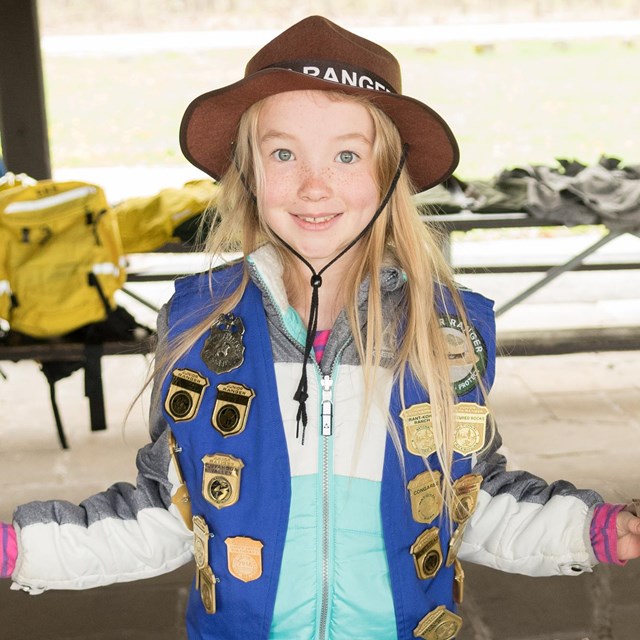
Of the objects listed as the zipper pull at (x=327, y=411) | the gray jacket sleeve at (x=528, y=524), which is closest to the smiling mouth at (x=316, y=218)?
the zipper pull at (x=327, y=411)

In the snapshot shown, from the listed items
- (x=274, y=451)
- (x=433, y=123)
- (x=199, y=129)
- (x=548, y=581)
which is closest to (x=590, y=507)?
(x=274, y=451)

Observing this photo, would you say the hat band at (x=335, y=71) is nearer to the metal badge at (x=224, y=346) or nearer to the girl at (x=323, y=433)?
the girl at (x=323, y=433)

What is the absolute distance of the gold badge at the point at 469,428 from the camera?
159 centimetres

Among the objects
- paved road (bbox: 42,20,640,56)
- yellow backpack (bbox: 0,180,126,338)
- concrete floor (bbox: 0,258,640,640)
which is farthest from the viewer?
paved road (bbox: 42,20,640,56)

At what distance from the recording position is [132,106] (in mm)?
11797

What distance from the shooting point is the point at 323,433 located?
1.52 metres

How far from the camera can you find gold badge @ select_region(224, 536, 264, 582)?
1.51 metres

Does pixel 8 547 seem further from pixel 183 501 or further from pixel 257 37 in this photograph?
pixel 257 37

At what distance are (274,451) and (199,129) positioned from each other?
60cm

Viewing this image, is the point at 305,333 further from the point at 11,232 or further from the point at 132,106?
the point at 132,106

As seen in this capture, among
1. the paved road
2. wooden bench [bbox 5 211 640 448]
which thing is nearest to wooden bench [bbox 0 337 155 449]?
wooden bench [bbox 5 211 640 448]

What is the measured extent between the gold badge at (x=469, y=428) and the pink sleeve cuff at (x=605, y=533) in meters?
0.22

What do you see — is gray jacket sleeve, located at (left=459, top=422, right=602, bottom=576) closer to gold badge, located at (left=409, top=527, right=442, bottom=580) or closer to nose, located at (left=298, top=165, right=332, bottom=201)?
gold badge, located at (left=409, top=527, right=442, bottom=580)

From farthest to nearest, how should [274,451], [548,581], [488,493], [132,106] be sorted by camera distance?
[132,106] < [548,581] < [488,493] < [274,451]
